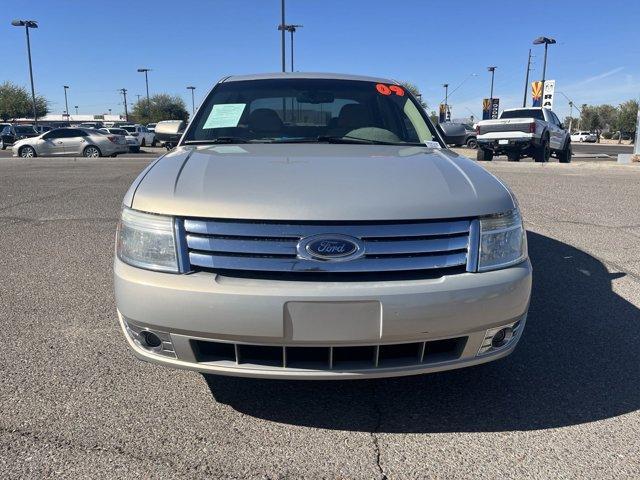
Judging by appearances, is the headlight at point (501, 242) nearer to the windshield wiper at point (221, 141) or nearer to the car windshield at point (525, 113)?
the windshield wiper at point (221, 141)

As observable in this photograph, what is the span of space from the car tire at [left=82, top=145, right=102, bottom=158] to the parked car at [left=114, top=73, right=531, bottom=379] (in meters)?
20.7

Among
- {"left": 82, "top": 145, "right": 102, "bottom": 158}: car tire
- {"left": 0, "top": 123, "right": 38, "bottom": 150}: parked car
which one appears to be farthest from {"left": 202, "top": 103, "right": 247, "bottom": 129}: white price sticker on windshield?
{"left": 0, "top": 123, "right": 38, "bottom": 150}: parked car

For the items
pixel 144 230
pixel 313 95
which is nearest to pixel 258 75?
pixel 313 95

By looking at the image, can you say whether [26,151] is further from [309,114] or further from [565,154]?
[309,114]

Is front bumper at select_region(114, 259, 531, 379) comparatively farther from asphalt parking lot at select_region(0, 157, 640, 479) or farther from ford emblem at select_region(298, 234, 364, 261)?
asphalt parking lot at select_region(0, 157, 640, 479)

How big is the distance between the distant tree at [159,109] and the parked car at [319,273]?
80821 mm

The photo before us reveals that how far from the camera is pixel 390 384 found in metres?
2.80

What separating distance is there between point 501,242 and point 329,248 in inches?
32.1

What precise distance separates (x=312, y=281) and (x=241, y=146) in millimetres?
1419

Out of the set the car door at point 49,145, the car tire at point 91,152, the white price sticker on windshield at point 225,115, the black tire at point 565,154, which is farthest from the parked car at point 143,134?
the white price sticker on windshield at point 225,115

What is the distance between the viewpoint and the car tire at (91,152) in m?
21.2

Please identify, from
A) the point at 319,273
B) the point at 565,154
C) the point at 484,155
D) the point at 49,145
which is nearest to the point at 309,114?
the point at 319,273

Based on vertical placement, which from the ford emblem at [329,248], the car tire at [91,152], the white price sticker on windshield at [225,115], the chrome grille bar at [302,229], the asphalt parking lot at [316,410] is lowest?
the asphalt parking lot at [316,410]

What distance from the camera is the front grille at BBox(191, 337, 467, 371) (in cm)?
219
